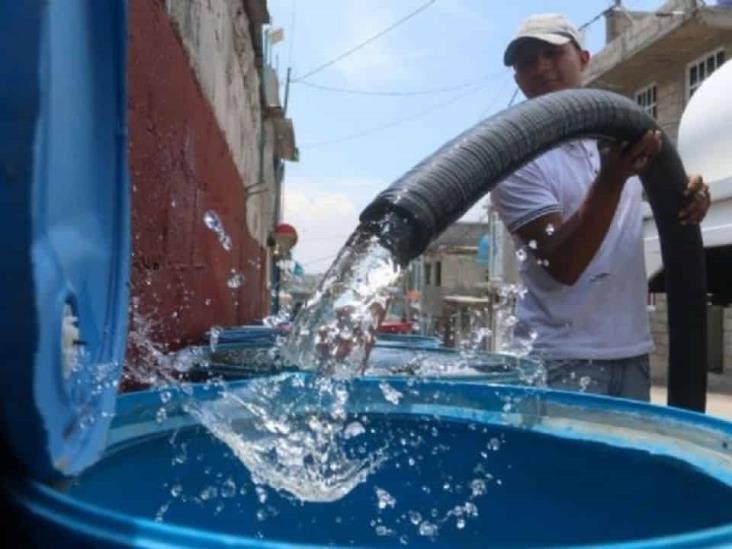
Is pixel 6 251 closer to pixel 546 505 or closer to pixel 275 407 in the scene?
pixel 275 407

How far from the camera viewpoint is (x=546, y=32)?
225 centimetres

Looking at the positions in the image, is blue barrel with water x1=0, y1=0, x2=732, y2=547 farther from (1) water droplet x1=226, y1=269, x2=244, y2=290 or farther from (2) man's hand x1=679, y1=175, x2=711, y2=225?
(1) water droplet x1=226, y1=269, x2=244, y2=290

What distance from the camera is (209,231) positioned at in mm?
4098

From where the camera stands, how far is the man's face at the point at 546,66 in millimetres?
2277

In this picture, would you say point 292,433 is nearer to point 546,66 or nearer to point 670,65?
point 546,66

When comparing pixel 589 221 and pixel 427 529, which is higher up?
pixel 589 221

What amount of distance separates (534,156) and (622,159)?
45 cm

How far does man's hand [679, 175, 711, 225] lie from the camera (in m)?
2.43

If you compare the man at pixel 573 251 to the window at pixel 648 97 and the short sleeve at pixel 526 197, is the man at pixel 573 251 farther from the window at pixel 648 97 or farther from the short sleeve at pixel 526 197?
the window at pixel 648 97

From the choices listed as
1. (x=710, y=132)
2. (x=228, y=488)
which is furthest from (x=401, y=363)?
(x=710, y=132)

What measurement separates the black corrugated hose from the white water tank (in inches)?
119

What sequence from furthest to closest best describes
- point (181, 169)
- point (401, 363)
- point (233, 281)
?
1. point (233, 281)
2. point (181, 169)
3. point (401, 363)

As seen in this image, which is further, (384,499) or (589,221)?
(589,221)

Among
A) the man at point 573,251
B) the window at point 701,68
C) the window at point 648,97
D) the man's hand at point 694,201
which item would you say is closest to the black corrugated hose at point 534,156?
the man's hand at point 694,201
